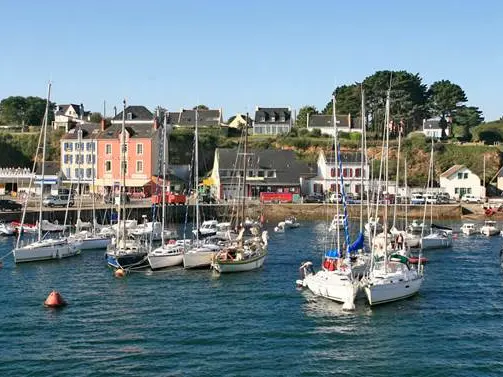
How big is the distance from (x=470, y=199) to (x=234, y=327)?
76.3 meters

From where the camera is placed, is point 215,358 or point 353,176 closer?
point 215,358

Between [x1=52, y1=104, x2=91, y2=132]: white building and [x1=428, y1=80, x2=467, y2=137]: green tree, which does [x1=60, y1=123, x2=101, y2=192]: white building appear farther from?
[x1=428, y1=80, x2=467, y2=137]: green tree

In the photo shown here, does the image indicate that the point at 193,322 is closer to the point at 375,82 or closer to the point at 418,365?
the point at 418,365

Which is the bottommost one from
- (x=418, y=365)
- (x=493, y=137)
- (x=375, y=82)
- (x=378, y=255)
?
(x=418, y=365)

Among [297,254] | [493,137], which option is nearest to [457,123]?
[493,137]

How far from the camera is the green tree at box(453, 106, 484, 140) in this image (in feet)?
464

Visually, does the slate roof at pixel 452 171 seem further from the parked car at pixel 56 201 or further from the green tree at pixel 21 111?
the green tree at pixel 21 111

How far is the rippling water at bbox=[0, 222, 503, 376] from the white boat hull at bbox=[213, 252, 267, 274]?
3.58ft

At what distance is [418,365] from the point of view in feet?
97.2

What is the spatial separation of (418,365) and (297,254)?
30.6 m

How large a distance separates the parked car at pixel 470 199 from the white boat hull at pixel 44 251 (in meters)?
63.6

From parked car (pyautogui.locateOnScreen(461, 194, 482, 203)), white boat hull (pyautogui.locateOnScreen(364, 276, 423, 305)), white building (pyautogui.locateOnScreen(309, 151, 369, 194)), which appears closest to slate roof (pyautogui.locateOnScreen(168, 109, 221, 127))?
white building (pyautogui.locateOnScreen(309, 151, 369, 194))

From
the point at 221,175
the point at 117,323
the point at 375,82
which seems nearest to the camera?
the point at 117,323

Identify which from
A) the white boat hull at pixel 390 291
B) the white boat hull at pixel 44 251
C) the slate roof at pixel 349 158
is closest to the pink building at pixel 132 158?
the slate roof at pixel 349 158
